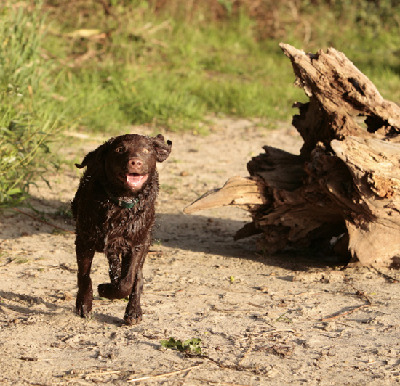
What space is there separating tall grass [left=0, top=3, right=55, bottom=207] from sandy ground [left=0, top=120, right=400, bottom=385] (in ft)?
1.29

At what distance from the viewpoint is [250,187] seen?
6199 mm

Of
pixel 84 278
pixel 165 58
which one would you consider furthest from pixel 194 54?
pixel 84 278

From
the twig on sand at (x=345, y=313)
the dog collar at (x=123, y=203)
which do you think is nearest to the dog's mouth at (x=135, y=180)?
the dog collar at (x=123, y=203)

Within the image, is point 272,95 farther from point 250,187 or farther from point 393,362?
point 393,362

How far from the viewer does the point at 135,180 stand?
420 cm

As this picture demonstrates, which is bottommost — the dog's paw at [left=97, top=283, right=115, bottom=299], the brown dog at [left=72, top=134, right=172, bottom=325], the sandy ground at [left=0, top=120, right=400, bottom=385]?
the sandy ground at [left=0, top=120, right=400, bottom=385]

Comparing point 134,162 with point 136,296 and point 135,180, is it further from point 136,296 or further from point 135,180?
point 136,296

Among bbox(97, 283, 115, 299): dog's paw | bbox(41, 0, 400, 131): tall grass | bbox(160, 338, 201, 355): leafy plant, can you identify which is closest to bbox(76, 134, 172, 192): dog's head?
bbox(97, 283, 115, 299): dog's paw

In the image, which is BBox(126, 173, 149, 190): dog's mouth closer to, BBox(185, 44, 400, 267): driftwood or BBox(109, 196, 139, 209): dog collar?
BBox(109, 196, 139, 209): dog collar

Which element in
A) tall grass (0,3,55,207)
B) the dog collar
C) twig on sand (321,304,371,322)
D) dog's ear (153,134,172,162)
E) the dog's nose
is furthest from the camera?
tall grass (0,3,55,207)

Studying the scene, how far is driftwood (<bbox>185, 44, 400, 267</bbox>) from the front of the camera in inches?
223

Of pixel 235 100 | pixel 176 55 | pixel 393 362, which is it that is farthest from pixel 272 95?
pixel 393 362

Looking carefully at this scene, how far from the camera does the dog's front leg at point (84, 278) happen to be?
4.58 meters

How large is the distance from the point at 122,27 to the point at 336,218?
6.33 m
